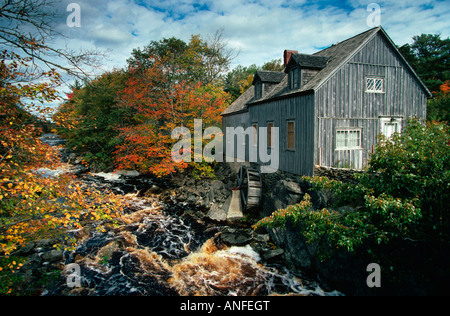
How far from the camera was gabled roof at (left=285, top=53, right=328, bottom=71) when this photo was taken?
1143cm

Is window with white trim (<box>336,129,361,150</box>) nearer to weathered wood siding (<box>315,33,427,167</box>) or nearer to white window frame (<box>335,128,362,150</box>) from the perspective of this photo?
white window frame (<box>335,128,362,150</box>)

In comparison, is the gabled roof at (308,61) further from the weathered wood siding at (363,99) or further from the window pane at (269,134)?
the window pane at (269,134)

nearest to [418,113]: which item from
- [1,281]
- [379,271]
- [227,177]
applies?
[379,271]

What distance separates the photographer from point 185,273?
834 cm

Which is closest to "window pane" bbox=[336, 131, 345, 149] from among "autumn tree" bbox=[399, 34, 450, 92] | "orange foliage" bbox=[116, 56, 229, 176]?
"orange foliage" bbox=[116, 56, 229, 176]

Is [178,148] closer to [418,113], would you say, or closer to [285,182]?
[285,182]

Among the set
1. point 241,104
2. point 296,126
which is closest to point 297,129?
point 296,126

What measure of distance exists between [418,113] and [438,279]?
9.68 metres

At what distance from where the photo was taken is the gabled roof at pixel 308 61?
11.4 metres

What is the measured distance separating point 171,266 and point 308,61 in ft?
34.4

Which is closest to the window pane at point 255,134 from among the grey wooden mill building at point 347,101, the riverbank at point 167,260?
the grey wooden mill building at point 347,101

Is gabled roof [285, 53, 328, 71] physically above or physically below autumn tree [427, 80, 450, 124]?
above

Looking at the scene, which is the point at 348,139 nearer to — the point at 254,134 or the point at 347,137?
the point at 347,137

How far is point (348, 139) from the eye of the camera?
1097 cm
